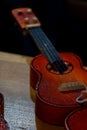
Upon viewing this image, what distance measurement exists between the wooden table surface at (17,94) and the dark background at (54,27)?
48 centimetres

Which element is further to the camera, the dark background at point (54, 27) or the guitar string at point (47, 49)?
the dark background at point (54, 27)

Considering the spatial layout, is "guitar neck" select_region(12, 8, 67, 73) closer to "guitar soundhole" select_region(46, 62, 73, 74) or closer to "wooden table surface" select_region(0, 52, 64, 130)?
"guitar soundhole" select_region(46, 62, 73, 74)

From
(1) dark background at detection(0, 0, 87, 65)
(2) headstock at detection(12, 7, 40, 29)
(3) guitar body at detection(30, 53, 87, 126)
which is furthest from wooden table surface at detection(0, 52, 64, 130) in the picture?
(1) dark background at detection(0, 0, 87, 65)

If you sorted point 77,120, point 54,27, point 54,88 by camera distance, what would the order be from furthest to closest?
point 54,27, point 54,88, point 77,120

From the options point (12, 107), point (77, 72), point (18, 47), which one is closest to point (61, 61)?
point (77, 72)

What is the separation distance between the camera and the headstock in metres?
0.92

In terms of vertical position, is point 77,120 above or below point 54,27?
above

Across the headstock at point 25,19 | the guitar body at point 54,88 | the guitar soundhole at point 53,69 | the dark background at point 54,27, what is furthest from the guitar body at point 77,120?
the dark background at point 54,27

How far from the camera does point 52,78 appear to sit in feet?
2.51

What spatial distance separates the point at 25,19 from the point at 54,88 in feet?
0.90

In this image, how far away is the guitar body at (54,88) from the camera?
667mm

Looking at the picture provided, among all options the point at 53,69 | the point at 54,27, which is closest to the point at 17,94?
the point at 53,69

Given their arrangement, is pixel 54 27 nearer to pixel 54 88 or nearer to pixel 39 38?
pixel 39 38

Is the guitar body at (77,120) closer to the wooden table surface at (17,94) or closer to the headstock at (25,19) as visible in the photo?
the wooden table surface at (17,94)
